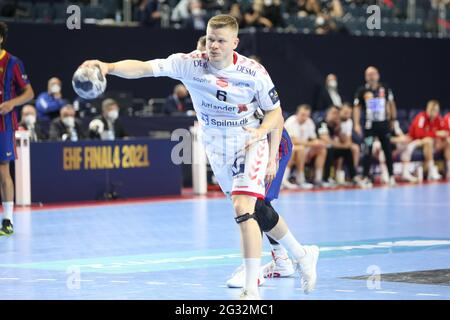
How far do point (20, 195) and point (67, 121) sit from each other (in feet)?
5.77

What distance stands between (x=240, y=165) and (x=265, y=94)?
0.60m

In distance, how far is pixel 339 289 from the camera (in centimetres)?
844

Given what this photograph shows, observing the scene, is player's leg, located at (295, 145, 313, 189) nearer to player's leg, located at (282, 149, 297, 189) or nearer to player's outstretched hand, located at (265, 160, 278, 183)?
player's leg, located at (282, 149, 297, 189)

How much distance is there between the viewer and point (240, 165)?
8.17 metres

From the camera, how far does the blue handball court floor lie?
27.9ft

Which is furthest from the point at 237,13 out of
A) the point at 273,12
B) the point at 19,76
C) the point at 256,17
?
the point at 19,76

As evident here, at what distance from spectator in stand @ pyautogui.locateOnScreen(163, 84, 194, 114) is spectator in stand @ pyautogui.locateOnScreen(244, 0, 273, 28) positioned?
351 centimetres

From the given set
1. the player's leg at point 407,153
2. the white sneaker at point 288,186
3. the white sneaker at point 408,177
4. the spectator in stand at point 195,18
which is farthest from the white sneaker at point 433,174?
the spectator in stand at point 195,18

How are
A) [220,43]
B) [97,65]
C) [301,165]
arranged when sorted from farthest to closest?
1. [301,165]
2. [220,43]
3. [97,65]

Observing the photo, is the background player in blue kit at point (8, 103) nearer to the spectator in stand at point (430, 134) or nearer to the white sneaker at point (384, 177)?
the white sneaker at point (384, 177)

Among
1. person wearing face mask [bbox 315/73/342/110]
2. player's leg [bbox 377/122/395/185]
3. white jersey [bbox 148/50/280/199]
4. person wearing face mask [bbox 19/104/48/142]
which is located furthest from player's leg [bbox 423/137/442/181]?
white jersey [bbox 148/50/280/199]

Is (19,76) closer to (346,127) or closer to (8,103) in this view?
(8,103)

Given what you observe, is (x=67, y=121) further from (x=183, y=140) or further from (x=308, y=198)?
(x=308, y=198)

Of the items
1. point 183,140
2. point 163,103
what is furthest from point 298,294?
point 163,103
